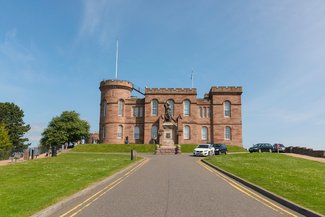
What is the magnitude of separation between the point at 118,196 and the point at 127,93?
5287 centimetres

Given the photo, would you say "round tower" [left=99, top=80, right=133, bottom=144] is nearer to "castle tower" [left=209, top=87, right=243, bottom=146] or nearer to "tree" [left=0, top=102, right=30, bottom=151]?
"castle tower" [left=209, top=87, right=243, bottom=146]

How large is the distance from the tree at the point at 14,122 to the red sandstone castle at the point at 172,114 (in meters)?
25.5

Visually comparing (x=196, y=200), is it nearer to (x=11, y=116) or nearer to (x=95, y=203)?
(x=95, y=203)

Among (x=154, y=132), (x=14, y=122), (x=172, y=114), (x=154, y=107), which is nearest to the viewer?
(x=154, y=132)

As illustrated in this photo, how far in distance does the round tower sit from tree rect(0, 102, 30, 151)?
2546cm

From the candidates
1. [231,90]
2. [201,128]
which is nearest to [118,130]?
[201,128]

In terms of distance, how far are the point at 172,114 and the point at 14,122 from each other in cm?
4038

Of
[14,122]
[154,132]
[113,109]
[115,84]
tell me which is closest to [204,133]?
[154,132]

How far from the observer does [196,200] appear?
9625 mm

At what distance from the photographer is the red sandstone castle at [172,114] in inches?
2368

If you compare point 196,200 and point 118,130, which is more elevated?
point 118,130

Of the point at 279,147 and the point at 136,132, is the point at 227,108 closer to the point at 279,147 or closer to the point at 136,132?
the point at 136,132

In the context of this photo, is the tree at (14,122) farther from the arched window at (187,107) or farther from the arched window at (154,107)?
the arched window at (187,107)

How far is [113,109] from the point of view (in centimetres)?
6081
